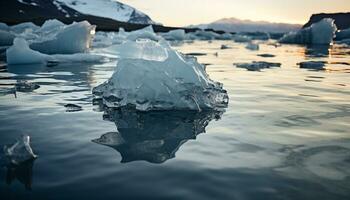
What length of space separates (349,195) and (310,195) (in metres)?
0.24

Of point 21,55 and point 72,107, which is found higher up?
point 21,55

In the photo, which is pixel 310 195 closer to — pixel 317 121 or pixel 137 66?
pixel 317 121

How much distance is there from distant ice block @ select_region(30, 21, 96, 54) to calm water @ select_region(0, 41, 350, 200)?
8.20 meters

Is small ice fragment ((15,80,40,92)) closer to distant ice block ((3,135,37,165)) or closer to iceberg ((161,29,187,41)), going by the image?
distant ice block ((3,135,37,165))

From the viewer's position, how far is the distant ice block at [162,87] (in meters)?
4.50

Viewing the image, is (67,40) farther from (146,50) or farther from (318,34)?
(318,34)

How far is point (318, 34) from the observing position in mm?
29531

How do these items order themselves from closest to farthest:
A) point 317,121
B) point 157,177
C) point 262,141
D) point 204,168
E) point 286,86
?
1. point 157,177
2. point 204,168
3. point 262,141
4. point 317,121
5. point 286,86

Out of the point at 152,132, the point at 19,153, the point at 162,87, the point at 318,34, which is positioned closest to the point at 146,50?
the point at 162,87

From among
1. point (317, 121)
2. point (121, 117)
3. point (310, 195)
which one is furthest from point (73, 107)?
point (310, 195)

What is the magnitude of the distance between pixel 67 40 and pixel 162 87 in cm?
969

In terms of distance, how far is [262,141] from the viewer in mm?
3188

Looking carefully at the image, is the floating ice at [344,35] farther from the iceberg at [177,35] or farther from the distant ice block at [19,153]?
the distant ice block at [19,153]

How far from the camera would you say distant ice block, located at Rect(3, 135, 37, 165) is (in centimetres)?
249
